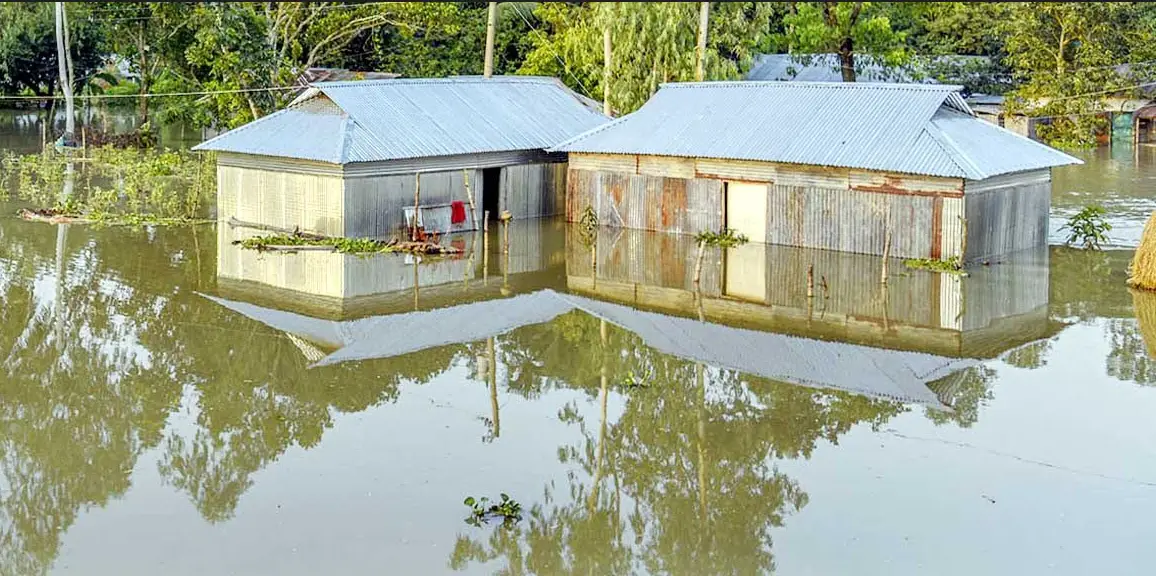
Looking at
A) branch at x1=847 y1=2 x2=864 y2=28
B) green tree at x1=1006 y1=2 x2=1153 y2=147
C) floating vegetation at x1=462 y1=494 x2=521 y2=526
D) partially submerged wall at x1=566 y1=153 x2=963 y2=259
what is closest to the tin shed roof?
partially submerged wall at x1=566 y1=153 x2=963 y2=259

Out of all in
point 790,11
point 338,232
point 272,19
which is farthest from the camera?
point 790,11

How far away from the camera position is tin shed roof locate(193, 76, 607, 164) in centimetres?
2745

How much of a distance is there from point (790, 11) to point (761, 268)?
26787 millimetres

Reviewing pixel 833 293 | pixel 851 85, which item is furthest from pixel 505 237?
pixel 851 85

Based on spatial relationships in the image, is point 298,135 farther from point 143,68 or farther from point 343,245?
point 143,68

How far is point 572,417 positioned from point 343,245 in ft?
35.9

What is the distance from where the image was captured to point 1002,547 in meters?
12.0

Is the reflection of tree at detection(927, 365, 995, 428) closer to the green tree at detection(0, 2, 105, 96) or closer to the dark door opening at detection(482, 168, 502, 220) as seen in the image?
the dark door opening at detection(482, 168, 502, 220)

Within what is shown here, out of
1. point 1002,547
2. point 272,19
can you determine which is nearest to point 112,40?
point 272,19

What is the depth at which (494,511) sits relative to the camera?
42.0ft

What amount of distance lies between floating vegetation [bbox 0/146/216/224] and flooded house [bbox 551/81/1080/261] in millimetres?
8794

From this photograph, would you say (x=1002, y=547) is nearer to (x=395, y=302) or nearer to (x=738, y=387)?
(x=738, y=387)

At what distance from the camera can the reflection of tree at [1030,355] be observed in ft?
59.8

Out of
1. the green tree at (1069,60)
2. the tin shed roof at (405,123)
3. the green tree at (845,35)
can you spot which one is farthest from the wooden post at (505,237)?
the green tree at (1069,60)
